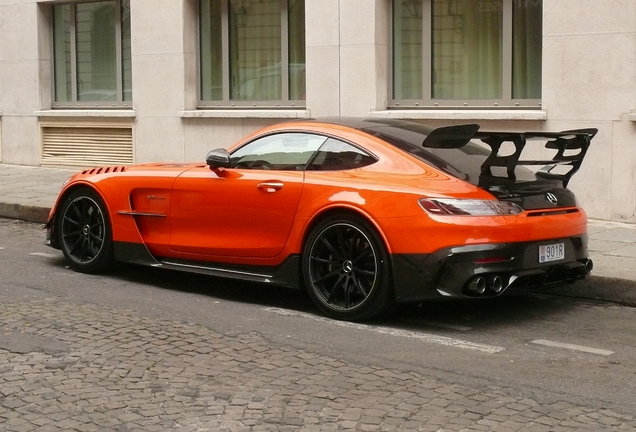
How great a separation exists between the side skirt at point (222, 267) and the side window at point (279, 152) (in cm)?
75

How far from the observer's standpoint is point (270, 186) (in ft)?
26.3

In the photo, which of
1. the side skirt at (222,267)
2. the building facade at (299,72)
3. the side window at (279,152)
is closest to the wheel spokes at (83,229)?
the side skirt at (222,267)

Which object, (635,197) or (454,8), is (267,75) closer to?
(454,8)

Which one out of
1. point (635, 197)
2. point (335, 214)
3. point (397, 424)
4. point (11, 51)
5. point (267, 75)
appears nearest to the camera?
point (397, 424)

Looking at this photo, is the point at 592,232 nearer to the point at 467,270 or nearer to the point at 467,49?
the point at 467,49

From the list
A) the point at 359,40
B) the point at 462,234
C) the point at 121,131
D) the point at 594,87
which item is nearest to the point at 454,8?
the point at 359,40

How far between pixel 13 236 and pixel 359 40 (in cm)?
514

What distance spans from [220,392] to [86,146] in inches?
501

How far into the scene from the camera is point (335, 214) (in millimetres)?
7621

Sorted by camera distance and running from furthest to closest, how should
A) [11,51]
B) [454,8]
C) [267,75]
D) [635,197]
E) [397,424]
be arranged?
[11,51] < [267,75] < [454,8] < [635,197] < [397,424]

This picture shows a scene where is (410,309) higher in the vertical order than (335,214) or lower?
lower

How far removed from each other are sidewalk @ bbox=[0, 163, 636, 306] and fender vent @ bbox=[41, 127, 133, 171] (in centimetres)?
31

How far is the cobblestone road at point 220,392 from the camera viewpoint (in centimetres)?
517

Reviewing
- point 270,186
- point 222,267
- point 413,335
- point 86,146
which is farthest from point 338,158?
point 86,146
